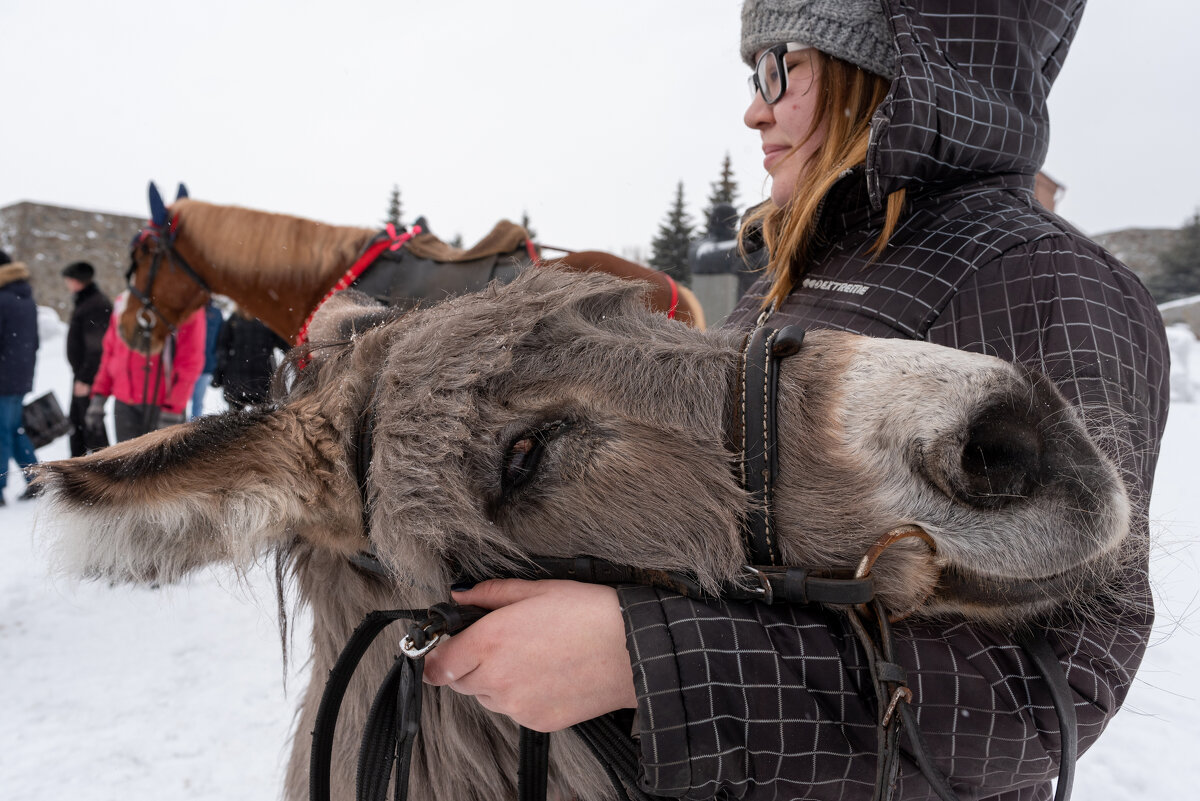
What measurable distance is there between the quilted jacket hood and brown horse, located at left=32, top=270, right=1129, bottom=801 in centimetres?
64

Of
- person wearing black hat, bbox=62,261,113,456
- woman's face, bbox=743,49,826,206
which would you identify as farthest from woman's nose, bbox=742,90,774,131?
person wearing black hat, bbox=62,261,113,456

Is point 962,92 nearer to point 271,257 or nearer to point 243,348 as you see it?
point 271,257

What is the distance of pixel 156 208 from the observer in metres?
5.01

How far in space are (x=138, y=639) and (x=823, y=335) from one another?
17.0ft

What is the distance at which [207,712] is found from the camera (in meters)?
3.97

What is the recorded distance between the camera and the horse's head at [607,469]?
43.3 inches

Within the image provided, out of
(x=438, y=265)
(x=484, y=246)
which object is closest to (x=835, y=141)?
A: (x=484, y=246)

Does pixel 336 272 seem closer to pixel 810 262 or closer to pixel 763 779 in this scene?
pixel 810 262

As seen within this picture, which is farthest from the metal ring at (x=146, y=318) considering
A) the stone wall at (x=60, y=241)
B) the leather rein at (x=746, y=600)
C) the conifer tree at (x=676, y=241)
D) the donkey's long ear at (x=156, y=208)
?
the stone wall at (x=60, y=241)

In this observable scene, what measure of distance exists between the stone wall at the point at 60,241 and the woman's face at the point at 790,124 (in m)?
19.3

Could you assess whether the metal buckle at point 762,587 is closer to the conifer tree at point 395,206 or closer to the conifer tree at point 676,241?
the conifer tree at point 676,241

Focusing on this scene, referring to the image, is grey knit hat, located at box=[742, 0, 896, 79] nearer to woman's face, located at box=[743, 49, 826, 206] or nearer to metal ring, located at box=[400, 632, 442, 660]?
woman's face, located at box=[743, 49, 826, 206]

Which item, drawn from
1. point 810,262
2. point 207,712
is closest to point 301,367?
point 810,262

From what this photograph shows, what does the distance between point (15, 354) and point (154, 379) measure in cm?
277
